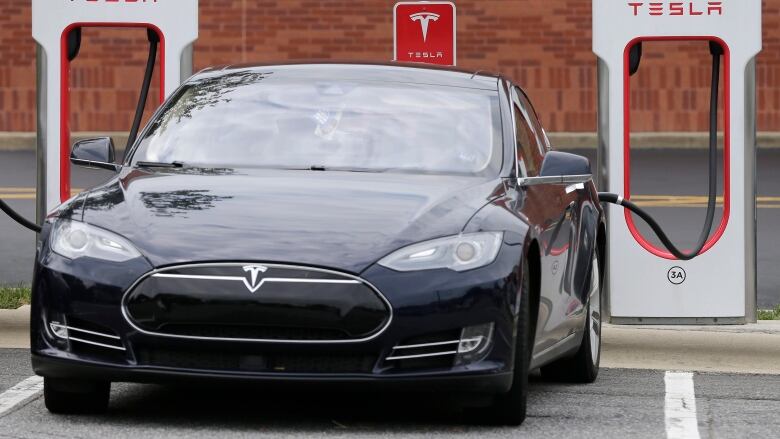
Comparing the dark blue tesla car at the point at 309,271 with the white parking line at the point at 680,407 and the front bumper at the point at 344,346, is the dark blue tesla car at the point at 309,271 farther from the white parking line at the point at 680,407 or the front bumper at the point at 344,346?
the white parking line at the point at 680,407

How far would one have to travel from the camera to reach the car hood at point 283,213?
21.4 feet

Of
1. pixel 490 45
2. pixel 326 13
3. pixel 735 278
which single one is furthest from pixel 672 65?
pixel 735 278

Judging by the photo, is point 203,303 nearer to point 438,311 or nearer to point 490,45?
point 438,311

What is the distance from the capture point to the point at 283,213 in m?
6.75

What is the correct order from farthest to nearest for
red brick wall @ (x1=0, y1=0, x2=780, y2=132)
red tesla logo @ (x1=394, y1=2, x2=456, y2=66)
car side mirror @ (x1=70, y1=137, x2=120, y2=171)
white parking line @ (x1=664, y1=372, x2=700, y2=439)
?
red brick wall @ (x1=0, y1=0, x2=780, y2=132), red tesla logo @ (x1=394, y1=2, x2=456, y2=66), car side mirror @ (x1=70, y1=137, x2=120, y2=171), white parking line @ (x1=664, y1=372, x2=700, y2=439)

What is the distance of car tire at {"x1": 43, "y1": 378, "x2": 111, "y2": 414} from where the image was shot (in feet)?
22.4

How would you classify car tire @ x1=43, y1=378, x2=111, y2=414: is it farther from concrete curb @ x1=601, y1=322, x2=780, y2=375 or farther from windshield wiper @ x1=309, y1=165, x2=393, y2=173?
concrete curb @ x1=601, y1=322, x2=780, y2=375

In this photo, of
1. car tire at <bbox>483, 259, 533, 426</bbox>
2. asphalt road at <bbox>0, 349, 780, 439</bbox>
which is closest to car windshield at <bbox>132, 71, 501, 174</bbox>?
car tire at <bbox>483, 259, 533, 426</bbox>

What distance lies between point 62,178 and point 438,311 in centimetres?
491

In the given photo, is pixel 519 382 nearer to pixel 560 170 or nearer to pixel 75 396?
pixel 560 170

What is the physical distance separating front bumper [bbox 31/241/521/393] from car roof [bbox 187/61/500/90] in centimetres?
167

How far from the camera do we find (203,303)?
6.43 meters

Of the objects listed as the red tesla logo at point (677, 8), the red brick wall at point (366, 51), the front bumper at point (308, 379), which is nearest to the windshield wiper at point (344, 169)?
the front bumper at point (308, 379)

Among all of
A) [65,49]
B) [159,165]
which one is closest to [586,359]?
[159,165]
